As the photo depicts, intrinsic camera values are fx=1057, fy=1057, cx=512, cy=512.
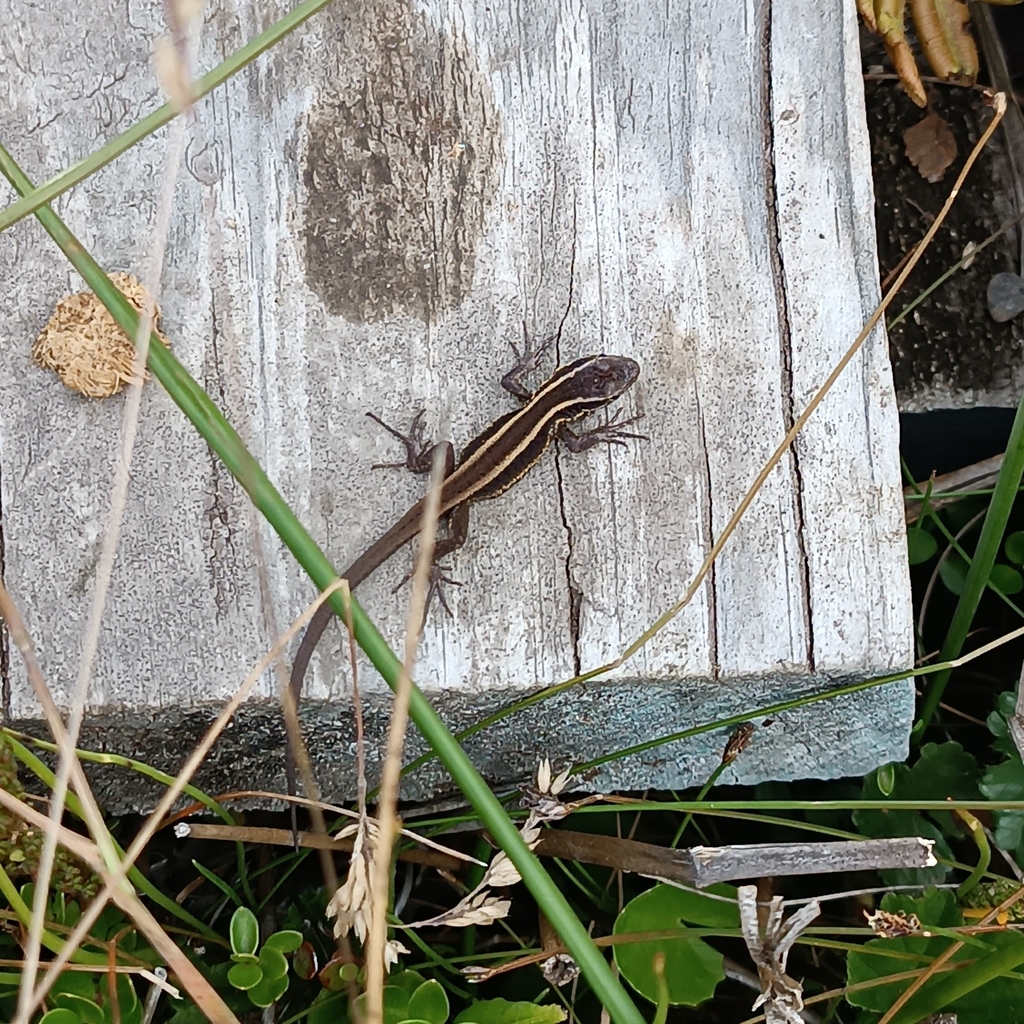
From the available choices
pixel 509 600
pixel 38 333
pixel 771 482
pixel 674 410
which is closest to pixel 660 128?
pixel 674 410

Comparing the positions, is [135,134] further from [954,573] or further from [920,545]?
[954,573]

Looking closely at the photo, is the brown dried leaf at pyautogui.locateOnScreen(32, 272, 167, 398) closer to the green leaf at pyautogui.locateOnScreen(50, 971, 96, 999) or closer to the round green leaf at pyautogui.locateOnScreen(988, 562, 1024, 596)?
the green leaf at pyautogui.locateOnScreen(50, 971, 96, 999)

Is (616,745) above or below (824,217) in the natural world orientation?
below

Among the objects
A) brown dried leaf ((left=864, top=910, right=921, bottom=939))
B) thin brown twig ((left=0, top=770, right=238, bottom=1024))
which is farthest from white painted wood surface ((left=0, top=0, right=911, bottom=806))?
thin brown twig ((left=0, top=770, right=238, bottom=1024))

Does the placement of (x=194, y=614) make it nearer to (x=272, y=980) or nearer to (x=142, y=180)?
(x=272, y=980)

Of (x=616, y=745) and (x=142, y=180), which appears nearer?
(x=142, y=180)

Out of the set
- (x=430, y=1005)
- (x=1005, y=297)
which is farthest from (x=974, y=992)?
(x=1005, y=297)

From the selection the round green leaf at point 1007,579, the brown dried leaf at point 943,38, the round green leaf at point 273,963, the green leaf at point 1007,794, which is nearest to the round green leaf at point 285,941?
the round green leaf at point 273,963
